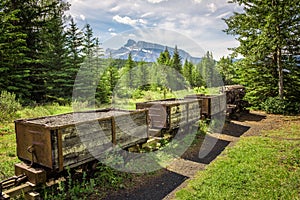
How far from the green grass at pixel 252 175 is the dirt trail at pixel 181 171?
257mm

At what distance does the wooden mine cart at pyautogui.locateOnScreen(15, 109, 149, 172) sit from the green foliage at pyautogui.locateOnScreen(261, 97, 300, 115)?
35.6 feet

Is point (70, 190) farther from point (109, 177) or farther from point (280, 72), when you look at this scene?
point (280, 72)

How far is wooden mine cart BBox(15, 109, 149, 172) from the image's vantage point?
12.5 feet

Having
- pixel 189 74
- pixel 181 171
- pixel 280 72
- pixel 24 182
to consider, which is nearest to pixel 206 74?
pixel 189 74

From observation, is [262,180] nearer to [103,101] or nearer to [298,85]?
[298,85]

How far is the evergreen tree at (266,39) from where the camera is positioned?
39.2 ft

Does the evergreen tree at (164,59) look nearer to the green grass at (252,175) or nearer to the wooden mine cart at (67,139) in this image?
the green grass at (252,175)

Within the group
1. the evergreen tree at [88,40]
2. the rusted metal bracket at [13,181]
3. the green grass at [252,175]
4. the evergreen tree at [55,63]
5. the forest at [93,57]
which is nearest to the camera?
the rusted metal bracket at [13,181]

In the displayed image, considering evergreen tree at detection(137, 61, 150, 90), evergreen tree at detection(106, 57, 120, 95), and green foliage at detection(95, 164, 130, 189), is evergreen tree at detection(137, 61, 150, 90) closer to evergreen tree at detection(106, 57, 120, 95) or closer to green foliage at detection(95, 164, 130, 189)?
evergreen tree at detection(106, 57, 120, 95)

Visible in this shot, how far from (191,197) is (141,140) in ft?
7.55

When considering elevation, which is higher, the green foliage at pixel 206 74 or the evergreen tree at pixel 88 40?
the evergreen tree at pixel 88 40

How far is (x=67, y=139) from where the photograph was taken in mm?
3984

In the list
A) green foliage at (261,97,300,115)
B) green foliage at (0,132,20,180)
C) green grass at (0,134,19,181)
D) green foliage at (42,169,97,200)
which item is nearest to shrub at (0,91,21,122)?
green foliage at (0,132,20,180)

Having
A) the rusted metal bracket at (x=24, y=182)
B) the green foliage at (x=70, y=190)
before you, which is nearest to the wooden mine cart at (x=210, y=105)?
the green foliage at (x=70, y=190)
